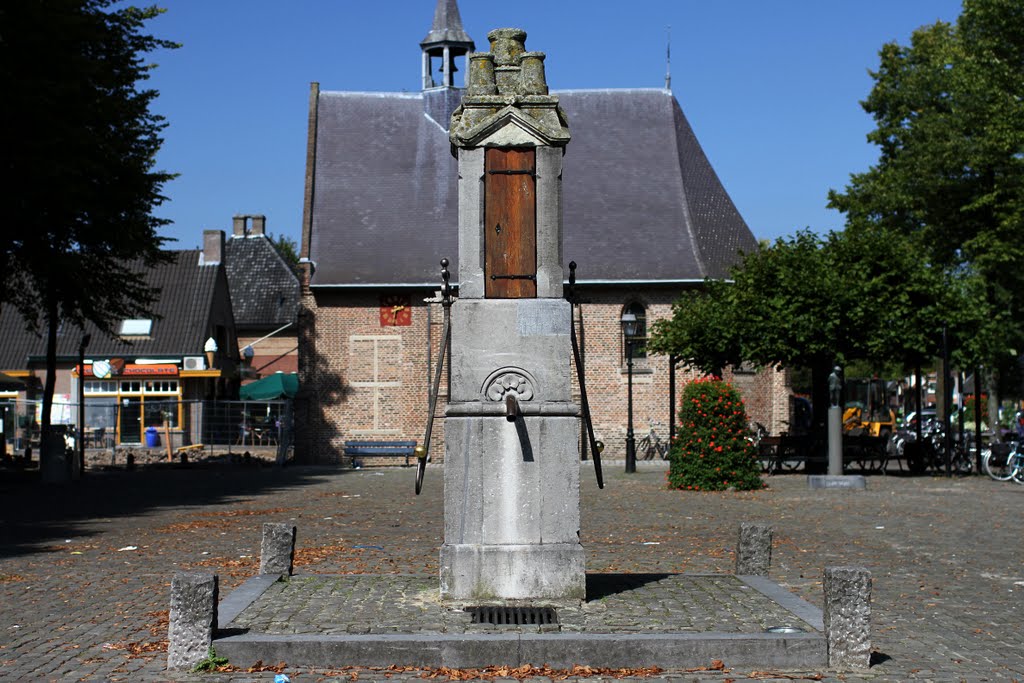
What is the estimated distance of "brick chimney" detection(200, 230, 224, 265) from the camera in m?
57.1

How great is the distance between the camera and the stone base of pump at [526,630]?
7.09 metres

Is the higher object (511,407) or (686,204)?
(686,204)

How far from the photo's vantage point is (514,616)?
789 cm

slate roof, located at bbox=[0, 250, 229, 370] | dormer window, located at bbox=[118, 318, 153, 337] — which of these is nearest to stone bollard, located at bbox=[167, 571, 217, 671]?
slate roof, located at bbox=[0, 250, 229, 370]

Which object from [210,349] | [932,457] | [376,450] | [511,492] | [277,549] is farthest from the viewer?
[210,349]

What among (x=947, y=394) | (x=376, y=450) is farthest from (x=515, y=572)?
(x=376, y=450)

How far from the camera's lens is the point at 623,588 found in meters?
9.16

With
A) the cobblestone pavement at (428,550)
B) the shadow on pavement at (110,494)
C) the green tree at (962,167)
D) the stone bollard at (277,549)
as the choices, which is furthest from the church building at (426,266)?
the stone bollard at (277,549)

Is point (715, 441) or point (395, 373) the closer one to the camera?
point (715, 441)

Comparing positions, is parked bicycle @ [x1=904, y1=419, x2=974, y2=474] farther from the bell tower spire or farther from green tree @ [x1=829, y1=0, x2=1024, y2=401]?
the bell tower spire

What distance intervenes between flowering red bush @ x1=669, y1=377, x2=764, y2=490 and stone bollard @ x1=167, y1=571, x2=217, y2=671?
15731 millimetres

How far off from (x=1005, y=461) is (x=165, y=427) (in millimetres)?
29712

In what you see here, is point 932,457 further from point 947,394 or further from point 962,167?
point 962,167

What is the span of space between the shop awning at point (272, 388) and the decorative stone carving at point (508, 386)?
3309 centimetres
